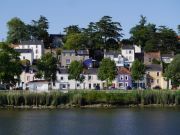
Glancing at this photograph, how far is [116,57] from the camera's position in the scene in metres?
110

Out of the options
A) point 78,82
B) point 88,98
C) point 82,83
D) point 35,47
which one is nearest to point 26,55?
point 35,47

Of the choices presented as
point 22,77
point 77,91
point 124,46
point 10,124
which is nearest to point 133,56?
point 124,46

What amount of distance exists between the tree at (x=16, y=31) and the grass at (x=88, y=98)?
56603 millimetres

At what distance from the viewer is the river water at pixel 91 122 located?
4419cm

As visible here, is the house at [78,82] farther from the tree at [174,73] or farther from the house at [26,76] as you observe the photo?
the tree at [174,73]

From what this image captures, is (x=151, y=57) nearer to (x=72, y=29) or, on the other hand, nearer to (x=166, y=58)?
(x=166, y=58)

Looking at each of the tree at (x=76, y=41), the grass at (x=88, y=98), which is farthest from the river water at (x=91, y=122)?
the tree at (x=76, y=41)

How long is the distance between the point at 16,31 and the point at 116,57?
2711 cm

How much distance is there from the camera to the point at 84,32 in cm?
11981

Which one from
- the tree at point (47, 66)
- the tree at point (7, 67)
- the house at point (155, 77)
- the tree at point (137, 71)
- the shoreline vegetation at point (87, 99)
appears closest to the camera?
the shoreline vegetation at point (87, 99)

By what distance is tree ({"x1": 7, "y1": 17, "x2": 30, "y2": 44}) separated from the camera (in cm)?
12517

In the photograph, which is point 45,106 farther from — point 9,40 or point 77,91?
point 9,40

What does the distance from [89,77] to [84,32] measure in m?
23.3

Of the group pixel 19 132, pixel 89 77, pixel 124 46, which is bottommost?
pixel 19 132
